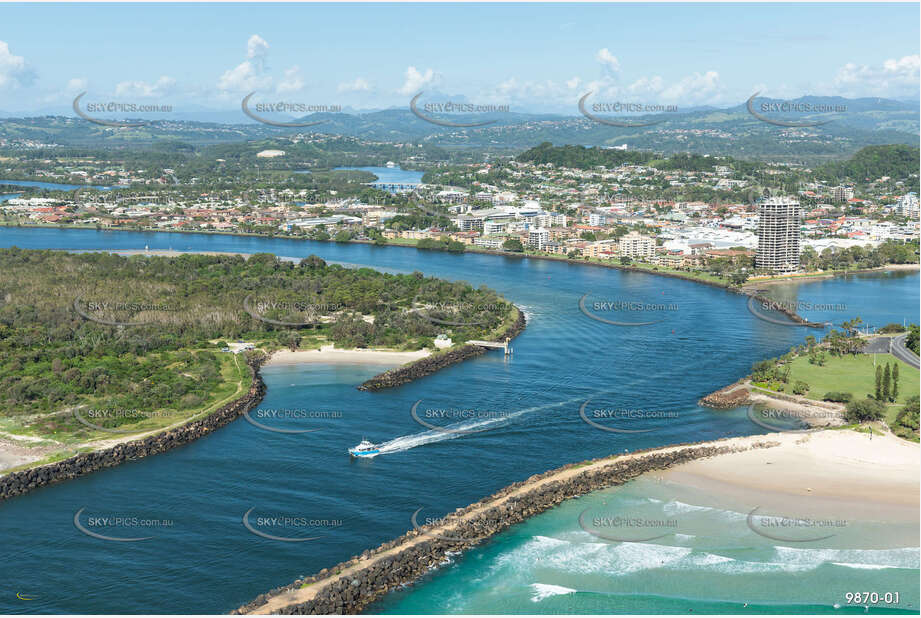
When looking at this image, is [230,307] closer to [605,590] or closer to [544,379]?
[544,379]

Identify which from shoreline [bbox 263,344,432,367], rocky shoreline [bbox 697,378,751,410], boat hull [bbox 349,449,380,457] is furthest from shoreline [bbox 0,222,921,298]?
boat hull [bbox 349,449,380,457]

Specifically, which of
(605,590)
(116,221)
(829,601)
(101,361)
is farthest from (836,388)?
(116,221)

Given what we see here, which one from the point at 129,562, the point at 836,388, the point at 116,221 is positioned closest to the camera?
the point at 129,562

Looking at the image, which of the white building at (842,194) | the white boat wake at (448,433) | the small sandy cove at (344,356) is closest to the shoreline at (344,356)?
the small sandy cove at (344,356)

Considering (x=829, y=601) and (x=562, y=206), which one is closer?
(x=829, y=601)

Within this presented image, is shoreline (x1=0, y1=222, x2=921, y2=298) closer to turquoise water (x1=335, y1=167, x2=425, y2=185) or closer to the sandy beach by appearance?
the sandy beach

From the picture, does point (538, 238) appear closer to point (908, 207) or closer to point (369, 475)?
point (908, 207)

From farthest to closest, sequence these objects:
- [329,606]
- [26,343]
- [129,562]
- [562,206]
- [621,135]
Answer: [621,135] < [562,206] < [26,343] < [129,562] < [329,606]
